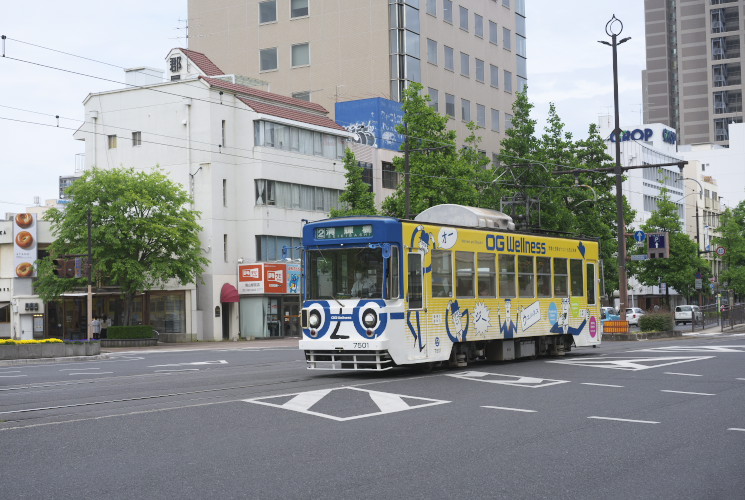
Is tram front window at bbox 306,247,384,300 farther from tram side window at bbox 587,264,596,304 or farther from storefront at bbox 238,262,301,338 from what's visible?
storefront at bbox 238,262,301,338

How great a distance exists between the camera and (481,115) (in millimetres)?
78938

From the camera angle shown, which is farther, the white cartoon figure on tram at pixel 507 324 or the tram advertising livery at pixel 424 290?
the white cartoon figure on tram at pixel 507 324

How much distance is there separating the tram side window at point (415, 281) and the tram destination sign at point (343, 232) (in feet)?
3.46

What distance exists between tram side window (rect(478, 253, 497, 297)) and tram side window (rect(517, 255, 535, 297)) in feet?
4.16

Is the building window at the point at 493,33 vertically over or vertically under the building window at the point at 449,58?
over

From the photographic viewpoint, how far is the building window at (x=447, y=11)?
74.4 metres

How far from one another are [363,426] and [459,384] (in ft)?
19.0

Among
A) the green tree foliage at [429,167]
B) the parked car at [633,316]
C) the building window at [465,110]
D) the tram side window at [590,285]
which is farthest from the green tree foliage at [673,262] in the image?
the tram side window at [590,285]

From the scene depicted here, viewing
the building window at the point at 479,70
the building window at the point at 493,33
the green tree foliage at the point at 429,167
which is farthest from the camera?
the building window at the point at 493,33

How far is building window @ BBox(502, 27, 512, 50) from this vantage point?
275ft

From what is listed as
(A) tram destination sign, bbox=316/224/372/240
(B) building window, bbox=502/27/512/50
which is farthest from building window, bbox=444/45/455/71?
(A) tram destination sign, bbox=316/224/372/240

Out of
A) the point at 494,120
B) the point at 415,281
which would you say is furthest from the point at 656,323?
the point at 494,120

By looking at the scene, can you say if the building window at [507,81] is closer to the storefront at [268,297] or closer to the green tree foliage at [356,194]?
the storefront at [268,297]

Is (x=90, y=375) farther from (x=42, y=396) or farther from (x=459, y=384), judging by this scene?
(x=459, y=384)
